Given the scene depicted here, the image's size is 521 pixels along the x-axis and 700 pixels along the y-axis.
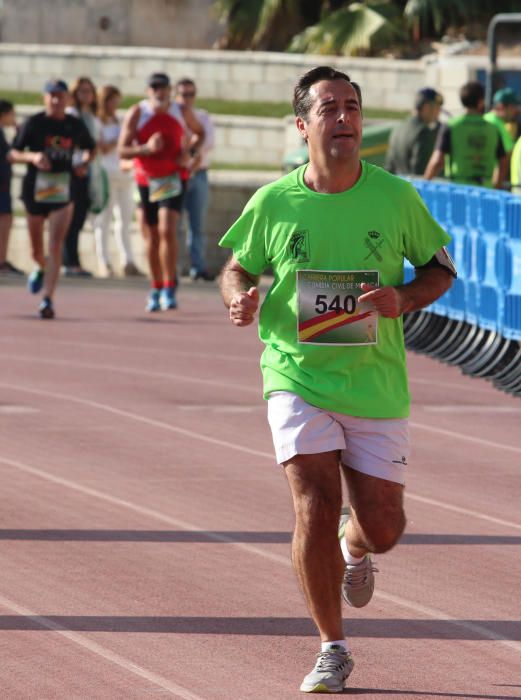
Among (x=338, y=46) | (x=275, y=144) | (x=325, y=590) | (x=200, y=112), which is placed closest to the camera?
(x=325, y=590)

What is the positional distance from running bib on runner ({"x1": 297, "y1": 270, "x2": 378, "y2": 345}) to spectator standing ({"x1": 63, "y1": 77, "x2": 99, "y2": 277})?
Result: 14.7m

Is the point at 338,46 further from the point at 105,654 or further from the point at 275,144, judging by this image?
the point at 105,654

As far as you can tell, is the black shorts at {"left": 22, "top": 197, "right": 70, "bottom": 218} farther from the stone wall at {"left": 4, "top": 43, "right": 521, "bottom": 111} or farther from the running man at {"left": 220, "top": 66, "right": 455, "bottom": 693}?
the stone wall at {"left": 4, "top": 43, "right": 521, "bottom": 111}

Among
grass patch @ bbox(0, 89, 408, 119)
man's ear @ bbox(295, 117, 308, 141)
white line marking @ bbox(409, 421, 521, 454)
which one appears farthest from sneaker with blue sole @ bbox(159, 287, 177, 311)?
grass patch @ bbox(0, 89, 408, 119)

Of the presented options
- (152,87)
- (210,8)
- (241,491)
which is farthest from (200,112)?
(210,8)

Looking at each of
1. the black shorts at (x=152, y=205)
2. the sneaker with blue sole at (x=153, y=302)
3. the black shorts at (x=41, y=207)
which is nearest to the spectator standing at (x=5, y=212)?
the black shorts at (x=41, y=207)

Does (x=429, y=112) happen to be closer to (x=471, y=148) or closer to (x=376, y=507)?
(x=471, y=148)

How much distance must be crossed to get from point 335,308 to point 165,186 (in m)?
11.3

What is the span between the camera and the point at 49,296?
55.9 feet

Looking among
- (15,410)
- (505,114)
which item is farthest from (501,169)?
(15,410)

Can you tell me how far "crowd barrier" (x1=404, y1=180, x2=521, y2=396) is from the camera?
13.9m

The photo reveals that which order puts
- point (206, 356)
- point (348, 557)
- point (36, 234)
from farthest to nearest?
point (36, 234) < point (206, 356) < point (348, 557)

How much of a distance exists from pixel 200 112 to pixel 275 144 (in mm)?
12209

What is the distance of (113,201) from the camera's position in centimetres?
2189
